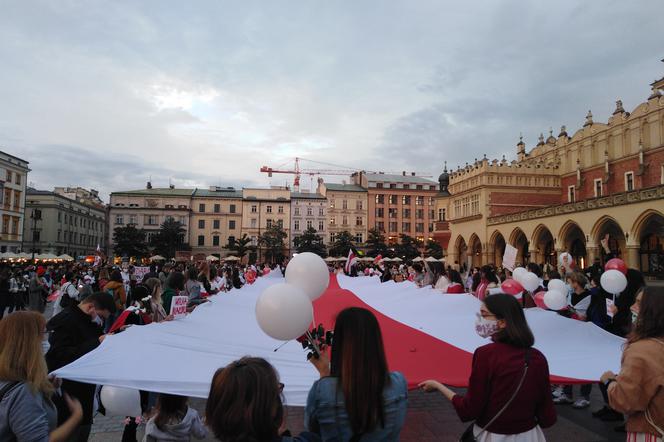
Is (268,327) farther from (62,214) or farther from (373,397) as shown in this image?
(62,214)

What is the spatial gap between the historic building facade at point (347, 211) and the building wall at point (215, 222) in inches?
610

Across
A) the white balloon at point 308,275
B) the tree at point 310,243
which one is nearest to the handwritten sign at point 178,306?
the white balloon at point 308,275

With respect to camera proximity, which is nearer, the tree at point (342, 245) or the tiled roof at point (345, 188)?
the tree at point (342, 245)

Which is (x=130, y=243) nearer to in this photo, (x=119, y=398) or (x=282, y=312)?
(x=119, y=398)

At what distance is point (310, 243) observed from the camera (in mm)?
65000

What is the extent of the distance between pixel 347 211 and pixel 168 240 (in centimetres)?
2993

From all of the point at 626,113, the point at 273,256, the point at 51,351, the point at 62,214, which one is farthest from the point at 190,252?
the point at 51,351

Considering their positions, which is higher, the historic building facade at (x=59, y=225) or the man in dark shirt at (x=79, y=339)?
the historic building facade at (x=59, y=225)

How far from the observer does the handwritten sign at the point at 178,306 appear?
18.9 feet

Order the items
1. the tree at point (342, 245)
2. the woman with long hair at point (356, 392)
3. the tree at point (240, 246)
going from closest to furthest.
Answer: the woman with long hair at point (356, 392)
the tree at point (240, 246)
the tree at point (342, 245)

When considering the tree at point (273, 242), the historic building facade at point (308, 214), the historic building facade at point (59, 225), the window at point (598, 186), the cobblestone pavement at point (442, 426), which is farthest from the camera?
the historic building facade at point (308, 214)

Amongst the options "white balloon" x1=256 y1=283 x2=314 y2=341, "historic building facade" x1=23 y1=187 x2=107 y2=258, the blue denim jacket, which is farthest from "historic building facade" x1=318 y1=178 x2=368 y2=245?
the blue denim jacket

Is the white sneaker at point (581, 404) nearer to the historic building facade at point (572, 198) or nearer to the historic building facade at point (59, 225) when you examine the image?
the historic building facade at point (572, 198)

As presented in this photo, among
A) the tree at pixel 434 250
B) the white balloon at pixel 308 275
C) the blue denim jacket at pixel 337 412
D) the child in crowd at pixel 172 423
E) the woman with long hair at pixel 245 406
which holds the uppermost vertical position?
the tree at pixel 434 250
